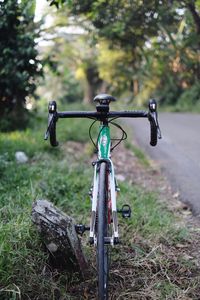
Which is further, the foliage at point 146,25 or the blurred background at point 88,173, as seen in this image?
the foliage at point 146,25

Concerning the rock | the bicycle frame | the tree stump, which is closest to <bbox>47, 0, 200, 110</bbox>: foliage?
the bicycle frame

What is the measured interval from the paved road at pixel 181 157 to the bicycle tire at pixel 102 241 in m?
2.44

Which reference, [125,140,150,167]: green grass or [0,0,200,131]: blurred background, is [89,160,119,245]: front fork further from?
[125,140,150,167]: green grass

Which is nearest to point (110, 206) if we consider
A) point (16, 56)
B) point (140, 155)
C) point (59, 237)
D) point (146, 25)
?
point (59, 237)

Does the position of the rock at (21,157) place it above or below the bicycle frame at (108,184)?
above

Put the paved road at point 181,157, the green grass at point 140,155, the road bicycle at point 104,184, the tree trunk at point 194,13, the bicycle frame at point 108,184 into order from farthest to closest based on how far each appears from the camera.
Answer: the tree trunk at point 194,13 < the green grass at point 140,155 < the paved road at point 181,157 < the bicycle frame at point 108,184 < the road bicycle at point 104,184

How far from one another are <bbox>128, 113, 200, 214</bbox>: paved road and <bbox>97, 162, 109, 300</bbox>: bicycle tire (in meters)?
2.44

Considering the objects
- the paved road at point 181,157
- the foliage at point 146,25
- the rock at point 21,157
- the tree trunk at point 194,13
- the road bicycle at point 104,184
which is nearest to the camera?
the road bicycle at point 104,184

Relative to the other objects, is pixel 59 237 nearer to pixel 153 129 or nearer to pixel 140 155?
pixel 153 129

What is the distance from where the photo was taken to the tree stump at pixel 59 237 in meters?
3.18

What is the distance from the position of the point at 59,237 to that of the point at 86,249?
0.60 m

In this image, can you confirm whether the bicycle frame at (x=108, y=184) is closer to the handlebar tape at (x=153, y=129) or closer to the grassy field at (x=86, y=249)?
the handlebar tape at (x=153, y=129)

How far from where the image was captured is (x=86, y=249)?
370cm

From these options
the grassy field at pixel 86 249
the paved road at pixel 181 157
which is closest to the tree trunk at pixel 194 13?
the paved road at pixel 181 157
